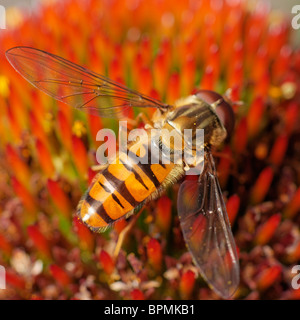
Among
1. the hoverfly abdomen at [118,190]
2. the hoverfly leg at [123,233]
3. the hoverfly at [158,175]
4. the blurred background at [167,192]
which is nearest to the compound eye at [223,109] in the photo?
the hoverfly at [158,175]

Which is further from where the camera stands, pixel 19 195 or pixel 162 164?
pixel 19 195

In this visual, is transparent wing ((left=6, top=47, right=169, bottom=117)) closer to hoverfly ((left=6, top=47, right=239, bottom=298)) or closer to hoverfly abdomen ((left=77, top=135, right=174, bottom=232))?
hoverfly ((left=6, top=47, right=239, bottom=298))

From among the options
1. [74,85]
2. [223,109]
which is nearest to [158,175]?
[223,109]

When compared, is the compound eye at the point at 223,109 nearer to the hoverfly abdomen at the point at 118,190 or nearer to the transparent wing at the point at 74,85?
the transparent wing at the point at 74,85

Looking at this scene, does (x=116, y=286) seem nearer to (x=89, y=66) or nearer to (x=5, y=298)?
(x=5, y=298)

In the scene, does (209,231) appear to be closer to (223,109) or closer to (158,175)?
(158,175)
